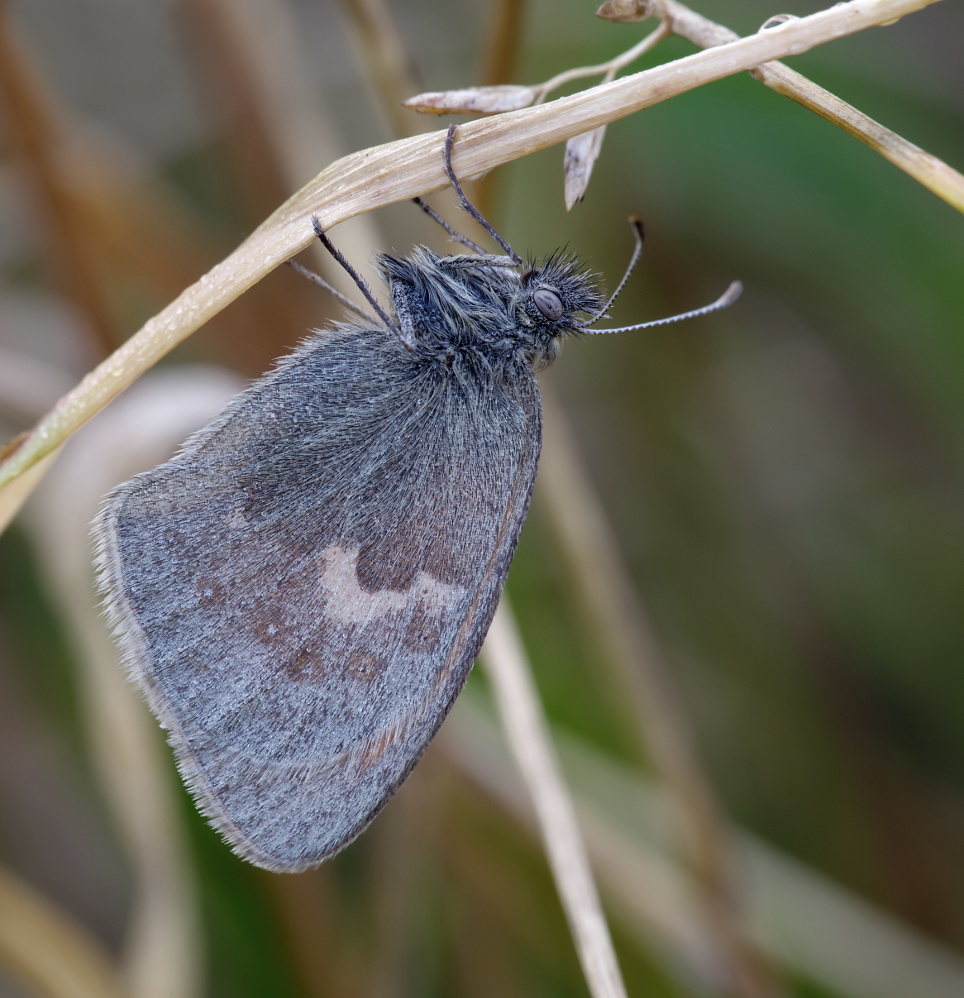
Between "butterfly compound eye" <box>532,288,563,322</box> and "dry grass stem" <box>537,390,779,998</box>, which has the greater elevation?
"butterfly compound eye" <box>532,288,563,322</box>

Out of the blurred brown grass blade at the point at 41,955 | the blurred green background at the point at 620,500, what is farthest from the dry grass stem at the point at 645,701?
the blurred brown grass blade at the point at 41,955

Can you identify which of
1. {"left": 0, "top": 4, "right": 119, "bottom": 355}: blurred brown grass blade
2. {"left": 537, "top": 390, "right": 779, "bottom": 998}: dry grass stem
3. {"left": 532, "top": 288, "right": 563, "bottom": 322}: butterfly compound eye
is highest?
{"left": 0, "top": 4, "right": 119, "bottom": 355}: blurred brown grass blade

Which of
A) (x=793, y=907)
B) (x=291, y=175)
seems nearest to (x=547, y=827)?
(x=793, y=907)

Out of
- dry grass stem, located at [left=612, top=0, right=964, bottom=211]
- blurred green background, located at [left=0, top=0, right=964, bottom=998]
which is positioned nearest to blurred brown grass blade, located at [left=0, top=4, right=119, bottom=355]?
blurred green background, located at [left=0, top=0, right=964, bottom=998]

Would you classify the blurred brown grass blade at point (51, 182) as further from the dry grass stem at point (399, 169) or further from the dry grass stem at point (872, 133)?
the dry grass stem at point (872, 133)

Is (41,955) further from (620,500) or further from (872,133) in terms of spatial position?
(620,500)

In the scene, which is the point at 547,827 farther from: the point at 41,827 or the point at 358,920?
the point at 41,827

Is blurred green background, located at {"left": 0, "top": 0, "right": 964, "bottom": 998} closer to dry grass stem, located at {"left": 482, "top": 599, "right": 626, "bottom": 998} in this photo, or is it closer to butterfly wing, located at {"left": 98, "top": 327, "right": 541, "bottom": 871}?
butterfly wing, located at {"left": 98, "top": 327, "right": 541, "bottom": 871}

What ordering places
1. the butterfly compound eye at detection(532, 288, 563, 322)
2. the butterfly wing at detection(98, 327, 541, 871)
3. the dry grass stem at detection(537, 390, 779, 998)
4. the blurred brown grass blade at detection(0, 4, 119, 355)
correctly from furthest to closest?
the dry grass stem at detection(537, 390, 779, 998), the blurred brown grass blade at detection(0, 4, 119, 355), the butterfly compound eye at detection(532, 288, 563, 322), the butterfly wing at detection(98, 327, 541, 871)
